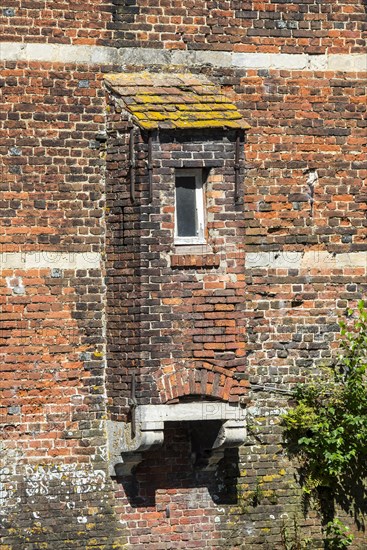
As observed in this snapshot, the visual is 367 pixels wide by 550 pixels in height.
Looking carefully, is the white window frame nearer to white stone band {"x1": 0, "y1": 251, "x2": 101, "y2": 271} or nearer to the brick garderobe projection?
the brick garderobe projection

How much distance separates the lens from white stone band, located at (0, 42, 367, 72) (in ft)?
49.5

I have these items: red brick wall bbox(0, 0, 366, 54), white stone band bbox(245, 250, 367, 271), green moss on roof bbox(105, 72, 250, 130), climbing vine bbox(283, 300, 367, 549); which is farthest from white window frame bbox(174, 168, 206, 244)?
climbing vine bbox(283, 300, 367, 549)

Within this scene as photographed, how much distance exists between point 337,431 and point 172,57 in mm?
4211

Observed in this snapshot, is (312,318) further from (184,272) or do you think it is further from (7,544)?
(7,544)

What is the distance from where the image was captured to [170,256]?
14.9m

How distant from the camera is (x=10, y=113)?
49.3ft

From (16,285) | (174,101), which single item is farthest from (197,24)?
(16,285)

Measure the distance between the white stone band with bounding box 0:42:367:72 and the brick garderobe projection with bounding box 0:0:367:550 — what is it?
2 centimetres

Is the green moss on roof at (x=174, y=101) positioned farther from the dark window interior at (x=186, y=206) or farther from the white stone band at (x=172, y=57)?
the dark window interior at (x=186, y=206)

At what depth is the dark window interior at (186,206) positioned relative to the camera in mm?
15078

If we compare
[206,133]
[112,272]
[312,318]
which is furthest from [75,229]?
[312,318]

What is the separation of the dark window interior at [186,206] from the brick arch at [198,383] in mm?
1382

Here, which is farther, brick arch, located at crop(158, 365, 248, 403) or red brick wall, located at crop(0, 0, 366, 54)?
red brick wall, located at crop(0, 0, 366, 54)

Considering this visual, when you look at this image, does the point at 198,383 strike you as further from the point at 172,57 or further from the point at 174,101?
the point at 172,57
